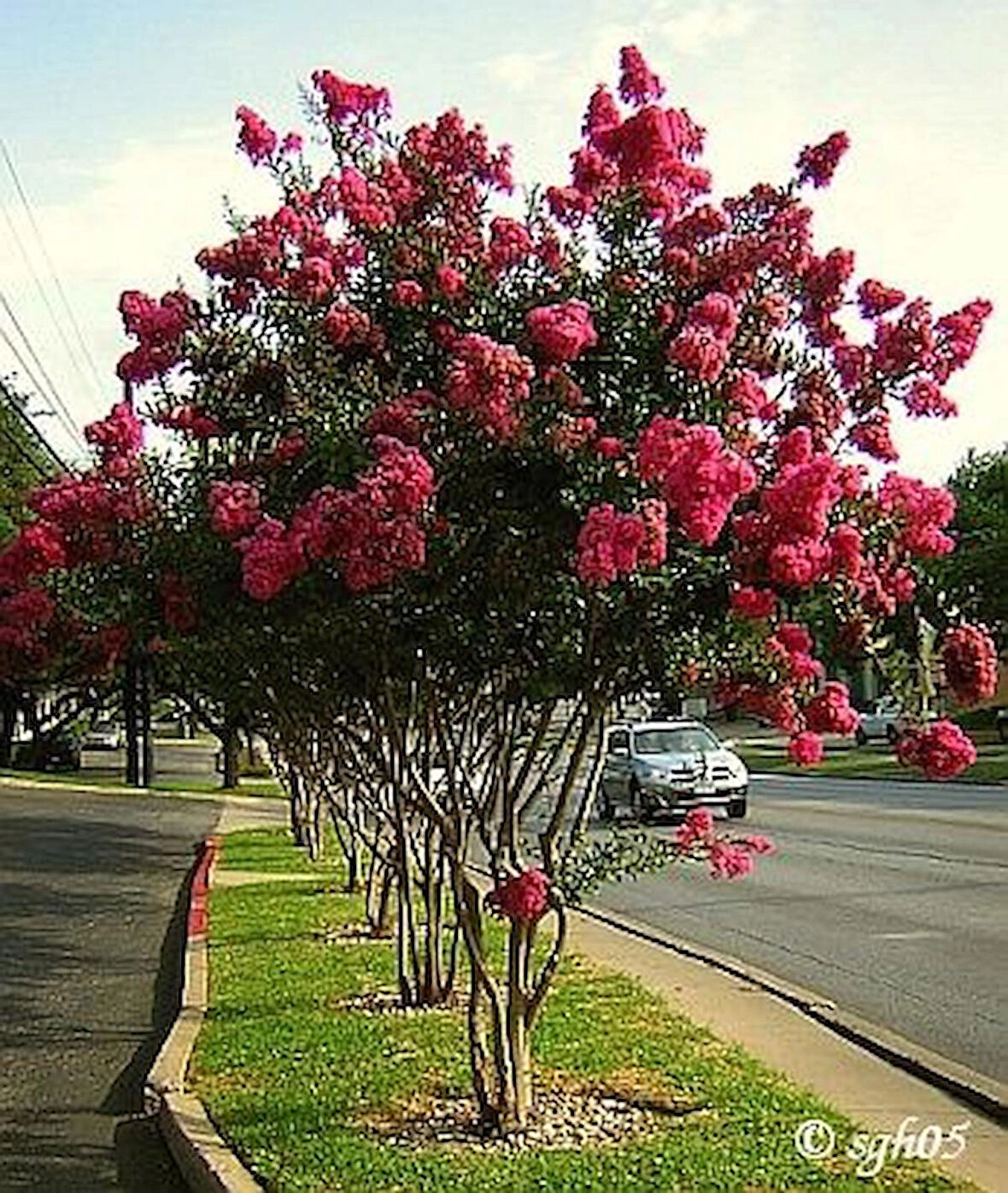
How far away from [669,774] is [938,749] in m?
21.6

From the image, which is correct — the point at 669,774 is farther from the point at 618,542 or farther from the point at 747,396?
the point at 618,542

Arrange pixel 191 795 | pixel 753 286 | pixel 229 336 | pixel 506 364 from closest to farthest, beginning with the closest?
1. pixel 506 364
2. pixel 753 286
3. pixel 229 336
4. pixel 191 795

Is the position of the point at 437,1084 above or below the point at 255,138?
below

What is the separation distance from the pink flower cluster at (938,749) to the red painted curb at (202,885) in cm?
793

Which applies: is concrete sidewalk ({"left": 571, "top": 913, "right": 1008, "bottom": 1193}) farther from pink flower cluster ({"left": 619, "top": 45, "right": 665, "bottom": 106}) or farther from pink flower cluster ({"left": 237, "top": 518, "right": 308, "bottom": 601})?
pink flower cluster ({"left": 619, "top": 45, "right": 665, "bottom": 106})

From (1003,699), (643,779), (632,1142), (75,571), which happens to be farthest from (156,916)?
(1003,699)

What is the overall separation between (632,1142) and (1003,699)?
65.2 metres

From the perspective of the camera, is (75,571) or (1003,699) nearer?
(75,571)

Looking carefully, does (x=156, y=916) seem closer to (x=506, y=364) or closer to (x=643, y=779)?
(x=506, y=364)

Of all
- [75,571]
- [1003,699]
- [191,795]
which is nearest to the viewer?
[75,571]

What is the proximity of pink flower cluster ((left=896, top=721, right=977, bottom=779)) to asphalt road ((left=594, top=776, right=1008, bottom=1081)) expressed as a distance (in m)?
2.48

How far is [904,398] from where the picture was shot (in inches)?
313

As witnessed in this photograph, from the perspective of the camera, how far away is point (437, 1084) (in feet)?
28.1

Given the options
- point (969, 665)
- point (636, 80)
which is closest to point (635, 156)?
point (636, 80)
